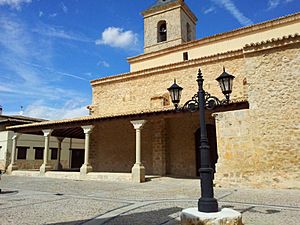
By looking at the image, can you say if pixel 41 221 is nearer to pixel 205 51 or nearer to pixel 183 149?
pixel 183 149

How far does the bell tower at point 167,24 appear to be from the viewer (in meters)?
18.3

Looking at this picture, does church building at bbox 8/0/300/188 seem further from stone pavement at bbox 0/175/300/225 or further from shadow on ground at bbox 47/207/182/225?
shadow on ground at bbox 47/207/182/225

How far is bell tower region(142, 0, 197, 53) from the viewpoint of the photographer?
1830 cm

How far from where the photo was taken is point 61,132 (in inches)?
686

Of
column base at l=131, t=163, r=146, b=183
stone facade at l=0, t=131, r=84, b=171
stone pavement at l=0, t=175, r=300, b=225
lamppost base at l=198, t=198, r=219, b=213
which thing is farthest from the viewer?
stone facade at l=0, t=131, r=84, b=171

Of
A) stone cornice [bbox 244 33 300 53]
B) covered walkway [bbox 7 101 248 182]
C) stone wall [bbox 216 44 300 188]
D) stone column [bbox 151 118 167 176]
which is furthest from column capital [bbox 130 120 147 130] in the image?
stone cornice [bbox 244 33 300 53]

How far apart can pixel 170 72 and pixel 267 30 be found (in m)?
5.90

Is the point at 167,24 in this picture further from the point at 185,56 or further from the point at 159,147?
the point at 159,147

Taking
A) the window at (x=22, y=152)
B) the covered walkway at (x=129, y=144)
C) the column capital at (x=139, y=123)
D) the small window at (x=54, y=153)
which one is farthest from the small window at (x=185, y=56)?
the window at (x=22, y=152)

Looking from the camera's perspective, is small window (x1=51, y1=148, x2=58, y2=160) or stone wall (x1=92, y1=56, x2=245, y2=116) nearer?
stone wall (x1=92, y1=56, x2=245, y2=116)

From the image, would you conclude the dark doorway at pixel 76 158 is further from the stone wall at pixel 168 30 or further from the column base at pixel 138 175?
the column base at pixel 138 175

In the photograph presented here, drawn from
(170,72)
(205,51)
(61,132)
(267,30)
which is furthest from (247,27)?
(61,132)

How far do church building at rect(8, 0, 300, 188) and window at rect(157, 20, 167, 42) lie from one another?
0.08 m

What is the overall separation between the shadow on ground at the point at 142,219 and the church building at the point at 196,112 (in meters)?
4.69
